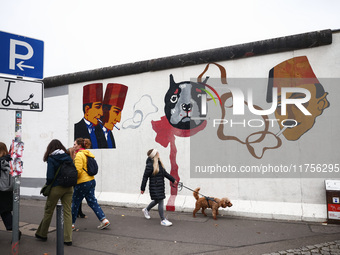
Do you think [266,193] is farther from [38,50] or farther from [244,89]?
[38,50]

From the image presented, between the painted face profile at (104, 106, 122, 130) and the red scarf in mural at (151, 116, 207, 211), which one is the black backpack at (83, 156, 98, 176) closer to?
the red scarf in mural at (151, 116, 207, 211)

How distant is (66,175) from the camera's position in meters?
4.79

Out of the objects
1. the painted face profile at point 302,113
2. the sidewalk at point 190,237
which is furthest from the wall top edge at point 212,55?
the sidewalk at point 190,237

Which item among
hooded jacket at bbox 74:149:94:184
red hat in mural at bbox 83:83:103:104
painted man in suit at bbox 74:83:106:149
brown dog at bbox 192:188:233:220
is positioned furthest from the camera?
red hat in mural at bbox 83:83:103:104

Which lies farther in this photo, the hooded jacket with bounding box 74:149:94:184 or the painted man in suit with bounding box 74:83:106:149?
the painted man in suit with bounding box 74:83:106:149

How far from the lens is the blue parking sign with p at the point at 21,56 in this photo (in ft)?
12.9

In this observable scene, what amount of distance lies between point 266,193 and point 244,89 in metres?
2.60

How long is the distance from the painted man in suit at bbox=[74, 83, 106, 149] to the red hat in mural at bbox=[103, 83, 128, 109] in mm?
261

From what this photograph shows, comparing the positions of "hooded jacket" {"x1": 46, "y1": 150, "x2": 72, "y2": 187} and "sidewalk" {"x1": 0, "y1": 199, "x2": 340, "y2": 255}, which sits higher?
"hooded jacket" {"x1": 46, "y1": 150, "x2": 72, "y2": 187}

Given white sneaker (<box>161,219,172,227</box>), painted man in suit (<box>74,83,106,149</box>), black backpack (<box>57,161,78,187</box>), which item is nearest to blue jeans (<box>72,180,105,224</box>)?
black backpack (<box>57,161,78,187</box>)

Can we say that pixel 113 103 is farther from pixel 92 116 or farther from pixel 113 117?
pixel 92 116

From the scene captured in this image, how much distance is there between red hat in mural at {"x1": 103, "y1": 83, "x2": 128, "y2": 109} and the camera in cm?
877

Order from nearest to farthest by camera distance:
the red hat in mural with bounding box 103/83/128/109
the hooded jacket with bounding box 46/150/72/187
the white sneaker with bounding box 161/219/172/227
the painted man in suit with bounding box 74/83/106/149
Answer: the hooded jacket with bounding box 46/150/72/187
the white sneaker with bounding box 161/219/172/227
the red hat in mural with bounding box 103/83/128/109
the painted man in suit with bounding box 74/83/106/149

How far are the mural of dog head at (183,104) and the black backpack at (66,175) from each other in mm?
3594
